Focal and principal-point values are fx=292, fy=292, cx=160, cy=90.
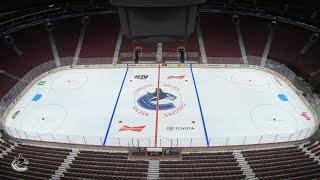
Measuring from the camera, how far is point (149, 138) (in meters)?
16.1

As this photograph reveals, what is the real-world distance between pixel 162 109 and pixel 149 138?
10.4 feet

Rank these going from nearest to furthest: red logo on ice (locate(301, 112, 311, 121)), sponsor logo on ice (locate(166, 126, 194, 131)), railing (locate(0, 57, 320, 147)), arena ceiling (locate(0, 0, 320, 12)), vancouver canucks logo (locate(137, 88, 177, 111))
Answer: railing (locate(0, 57, 320, 147)) < sponsor logo on ice (locate(166, 126, 194, 131)) < red logo on ice (locate(301, 112, 311, 121)) < vancouver canucks logo (locate(137, 88, 177, 111)) < arena ceiling (locate(0, 0, 320, 12))

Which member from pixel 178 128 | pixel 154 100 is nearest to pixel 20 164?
pixel 178 128

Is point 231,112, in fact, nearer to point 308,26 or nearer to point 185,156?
point 185,156

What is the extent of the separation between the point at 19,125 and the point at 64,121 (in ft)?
8.94

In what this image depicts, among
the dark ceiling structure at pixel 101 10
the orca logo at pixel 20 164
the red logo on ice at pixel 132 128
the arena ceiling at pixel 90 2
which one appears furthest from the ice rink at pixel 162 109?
the arena ceiling at pixel 90 2

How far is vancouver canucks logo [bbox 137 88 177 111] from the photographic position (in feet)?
62.6

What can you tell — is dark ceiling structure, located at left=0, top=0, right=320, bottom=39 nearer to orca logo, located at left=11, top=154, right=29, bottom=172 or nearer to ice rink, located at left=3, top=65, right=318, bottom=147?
ice rink, located at left=3, top=65, right=318, bottom=147

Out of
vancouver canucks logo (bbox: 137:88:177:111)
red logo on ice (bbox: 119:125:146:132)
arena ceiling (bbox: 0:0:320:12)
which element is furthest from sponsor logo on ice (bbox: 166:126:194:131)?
arena ceiling (bbox: 0:0:320:12)

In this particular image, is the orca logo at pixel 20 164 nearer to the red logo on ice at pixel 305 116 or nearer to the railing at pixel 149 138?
the railing at pixel 149 138

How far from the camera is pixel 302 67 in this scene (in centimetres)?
2344

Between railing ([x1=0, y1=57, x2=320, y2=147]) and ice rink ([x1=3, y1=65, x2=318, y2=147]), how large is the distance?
0.06 meters

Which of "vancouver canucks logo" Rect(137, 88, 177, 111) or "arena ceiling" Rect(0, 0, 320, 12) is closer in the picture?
"vancouver canucks logo" Rect(137, 88, 177, 111)

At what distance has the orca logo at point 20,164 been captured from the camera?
488 inches
